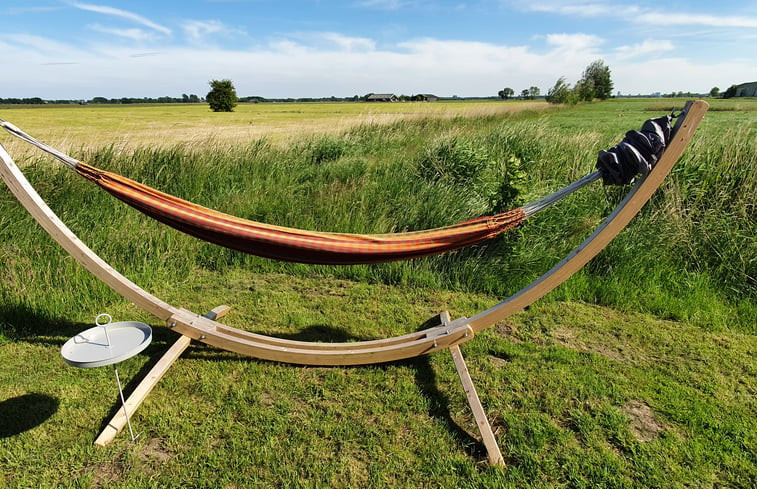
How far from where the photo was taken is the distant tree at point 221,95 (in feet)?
135

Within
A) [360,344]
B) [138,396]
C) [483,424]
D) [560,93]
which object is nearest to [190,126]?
[138,396]

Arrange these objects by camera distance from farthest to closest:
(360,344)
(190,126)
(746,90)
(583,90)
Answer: (746,90) → (583,90) → (190,126) → (360,344)

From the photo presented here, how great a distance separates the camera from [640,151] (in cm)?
195

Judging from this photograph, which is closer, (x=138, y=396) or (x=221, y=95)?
(x=138, y=396)

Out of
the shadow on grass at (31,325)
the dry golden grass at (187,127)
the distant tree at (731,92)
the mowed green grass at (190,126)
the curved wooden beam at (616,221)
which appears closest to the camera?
the curved wooden beam at (616,221)

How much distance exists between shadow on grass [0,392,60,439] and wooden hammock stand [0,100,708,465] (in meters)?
0.44

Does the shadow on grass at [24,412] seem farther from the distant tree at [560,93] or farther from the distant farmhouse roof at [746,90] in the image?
the distant farmhouse roof at [746,90]

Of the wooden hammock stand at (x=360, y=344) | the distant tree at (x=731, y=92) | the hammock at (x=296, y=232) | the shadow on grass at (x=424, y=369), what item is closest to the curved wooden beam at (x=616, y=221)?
the wooden hammock stand at (x=360, y=344)

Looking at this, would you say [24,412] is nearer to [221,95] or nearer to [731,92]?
[221,95]

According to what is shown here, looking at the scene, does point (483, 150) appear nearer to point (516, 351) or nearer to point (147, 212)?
point (516, 351)

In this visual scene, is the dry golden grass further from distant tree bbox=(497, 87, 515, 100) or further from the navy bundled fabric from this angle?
distant tree bbox=(497, 87, 515, 100)

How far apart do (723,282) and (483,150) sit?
3.31 meters

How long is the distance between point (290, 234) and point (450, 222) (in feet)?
9.04

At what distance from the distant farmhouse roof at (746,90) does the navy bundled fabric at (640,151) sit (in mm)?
88670
